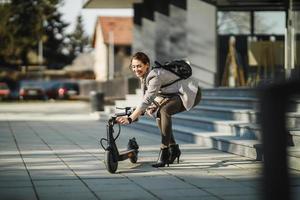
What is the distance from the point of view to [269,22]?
17.3 metres

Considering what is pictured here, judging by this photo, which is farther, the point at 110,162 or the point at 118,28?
the point at 118,28

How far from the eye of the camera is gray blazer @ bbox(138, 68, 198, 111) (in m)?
6.59

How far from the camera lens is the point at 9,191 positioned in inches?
209

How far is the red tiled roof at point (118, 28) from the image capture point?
73.8 m

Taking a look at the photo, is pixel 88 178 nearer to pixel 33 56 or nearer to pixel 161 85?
pixel 161 85

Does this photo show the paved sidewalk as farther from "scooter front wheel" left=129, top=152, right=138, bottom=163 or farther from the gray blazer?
the gray blazer

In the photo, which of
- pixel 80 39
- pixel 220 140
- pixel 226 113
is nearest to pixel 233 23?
pixel 226 113

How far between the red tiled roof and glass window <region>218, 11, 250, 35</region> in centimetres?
5545

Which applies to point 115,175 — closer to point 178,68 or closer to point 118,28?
point 178,68

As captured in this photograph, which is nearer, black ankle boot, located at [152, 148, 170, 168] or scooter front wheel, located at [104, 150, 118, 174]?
scooter front wheel, located at [104, 150, 118, 174]

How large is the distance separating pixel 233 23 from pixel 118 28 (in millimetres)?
60714

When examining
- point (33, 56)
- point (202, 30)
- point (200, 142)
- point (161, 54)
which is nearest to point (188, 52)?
point (202, 30)

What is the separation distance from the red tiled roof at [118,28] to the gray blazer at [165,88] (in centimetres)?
6591

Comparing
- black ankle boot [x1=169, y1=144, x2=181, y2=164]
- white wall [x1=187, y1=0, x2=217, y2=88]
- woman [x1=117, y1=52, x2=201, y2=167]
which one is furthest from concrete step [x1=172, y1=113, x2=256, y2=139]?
white wall [x1=187, y1=0, x2=217, y2=88]
